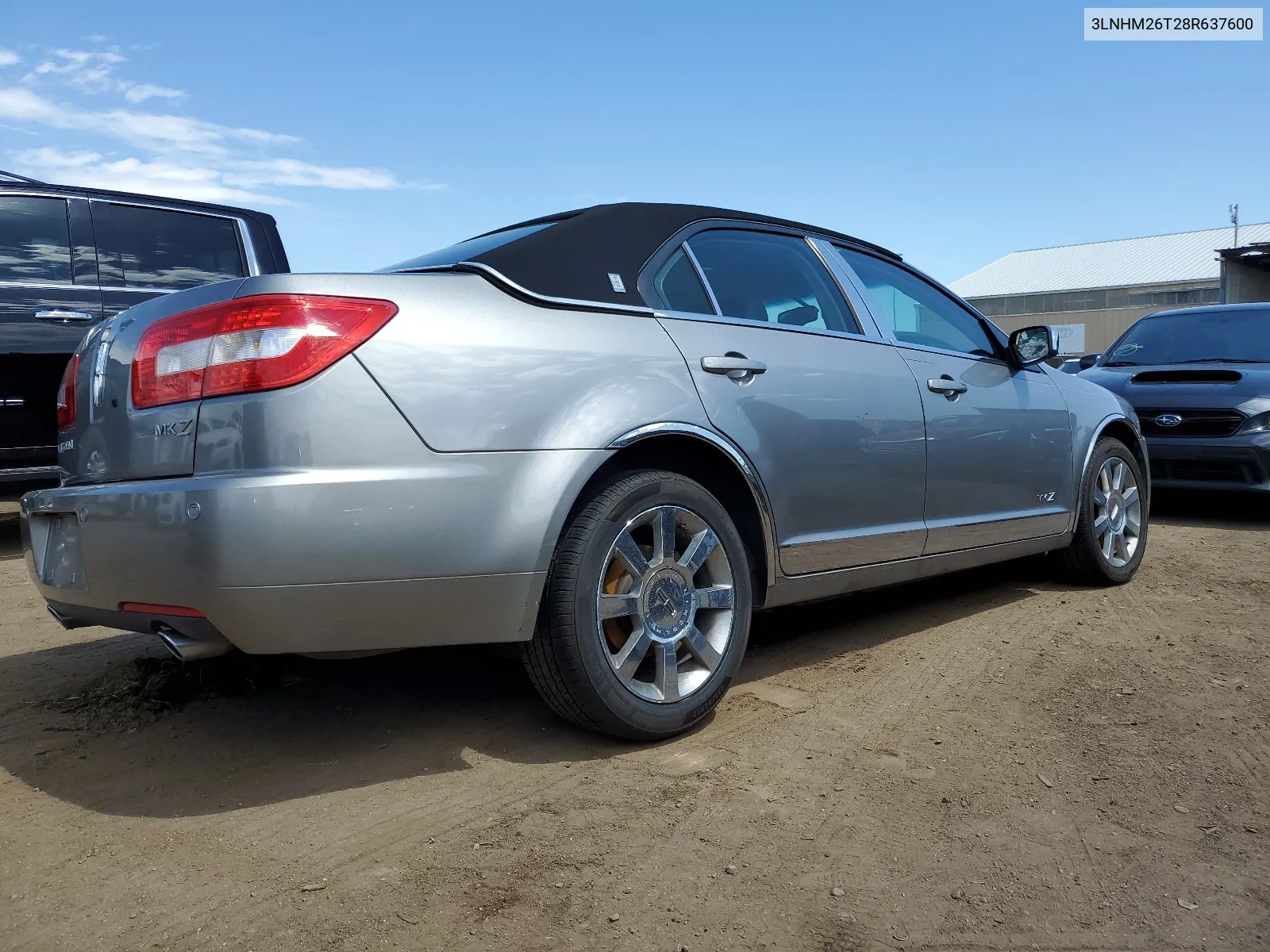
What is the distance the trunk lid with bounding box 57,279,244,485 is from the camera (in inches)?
92.4

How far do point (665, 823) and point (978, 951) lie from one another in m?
0.73

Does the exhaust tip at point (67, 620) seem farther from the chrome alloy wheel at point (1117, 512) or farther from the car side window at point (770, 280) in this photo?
the chrome alloy wheel at point (1117, 512)

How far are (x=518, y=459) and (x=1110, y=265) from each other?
52.5m

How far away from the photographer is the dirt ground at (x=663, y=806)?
188 centimetres

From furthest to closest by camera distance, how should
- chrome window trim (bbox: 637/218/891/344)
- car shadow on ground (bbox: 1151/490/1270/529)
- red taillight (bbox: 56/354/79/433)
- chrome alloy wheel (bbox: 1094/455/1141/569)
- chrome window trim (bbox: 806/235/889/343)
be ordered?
1. car shadow on ground (bbox: 1151/490/1270/529)
2. chrome alloy wheel (bbox: 1094/455/1141/569)
3. chrome window trim (bbox: 806/235/889/343)
4. chrome window trim (bbox: 637/218/891/344)
5. red taillight (bbox: 56/354/79/433)

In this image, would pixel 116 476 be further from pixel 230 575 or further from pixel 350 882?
pixel 350 882

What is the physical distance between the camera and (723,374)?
9.73ft

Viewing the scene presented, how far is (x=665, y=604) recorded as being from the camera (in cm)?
277

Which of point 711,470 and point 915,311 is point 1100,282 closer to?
point 915,311

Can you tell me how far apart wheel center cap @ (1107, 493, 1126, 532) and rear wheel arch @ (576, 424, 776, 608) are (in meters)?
2.61

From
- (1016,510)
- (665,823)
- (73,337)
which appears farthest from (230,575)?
(73,337)

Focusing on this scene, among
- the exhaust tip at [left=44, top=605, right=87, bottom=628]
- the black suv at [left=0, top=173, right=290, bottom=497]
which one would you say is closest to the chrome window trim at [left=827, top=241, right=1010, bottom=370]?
the exhaust tip at [left=44, top=605, right=87, bottom=628]

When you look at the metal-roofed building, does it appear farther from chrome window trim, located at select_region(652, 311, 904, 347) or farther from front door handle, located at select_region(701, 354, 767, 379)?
front door handle, located at select_region(701, 354, 767, 379)

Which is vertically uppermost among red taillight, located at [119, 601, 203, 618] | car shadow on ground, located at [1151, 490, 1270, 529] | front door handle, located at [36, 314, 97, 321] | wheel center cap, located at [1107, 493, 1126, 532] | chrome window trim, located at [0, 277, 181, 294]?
chrome window trim, located at [0, 277, 181, 294]
